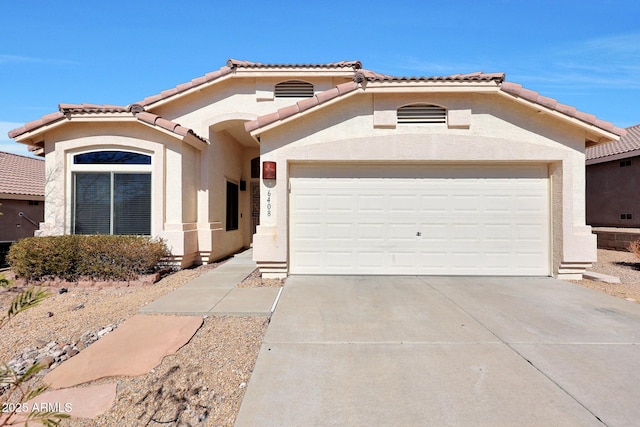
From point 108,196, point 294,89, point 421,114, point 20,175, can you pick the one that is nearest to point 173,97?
point 108,196

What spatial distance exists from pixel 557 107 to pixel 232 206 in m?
10.00

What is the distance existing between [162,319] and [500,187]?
7439mm

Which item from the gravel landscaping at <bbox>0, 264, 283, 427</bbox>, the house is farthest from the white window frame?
the house

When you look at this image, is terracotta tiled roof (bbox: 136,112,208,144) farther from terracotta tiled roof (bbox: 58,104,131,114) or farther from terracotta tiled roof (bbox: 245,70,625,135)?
terracotta tiled roof (bbox: 245,70,625,135)

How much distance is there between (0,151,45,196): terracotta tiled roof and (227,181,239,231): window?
8.84 m

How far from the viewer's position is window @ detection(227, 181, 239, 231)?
1177 cm

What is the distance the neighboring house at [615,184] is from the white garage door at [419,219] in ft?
28.6

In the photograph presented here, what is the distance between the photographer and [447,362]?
→ 3.63 metres

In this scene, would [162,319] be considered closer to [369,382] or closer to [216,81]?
[369,382]

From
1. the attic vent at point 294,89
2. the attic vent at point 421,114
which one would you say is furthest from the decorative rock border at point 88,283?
the attic vent at point 421,114

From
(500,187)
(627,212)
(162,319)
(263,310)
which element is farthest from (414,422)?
(627,212)

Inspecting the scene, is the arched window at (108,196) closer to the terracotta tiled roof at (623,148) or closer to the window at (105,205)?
the window at (105,205)

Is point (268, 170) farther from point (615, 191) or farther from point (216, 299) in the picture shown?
point (615, 191)

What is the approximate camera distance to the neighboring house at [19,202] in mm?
13148
